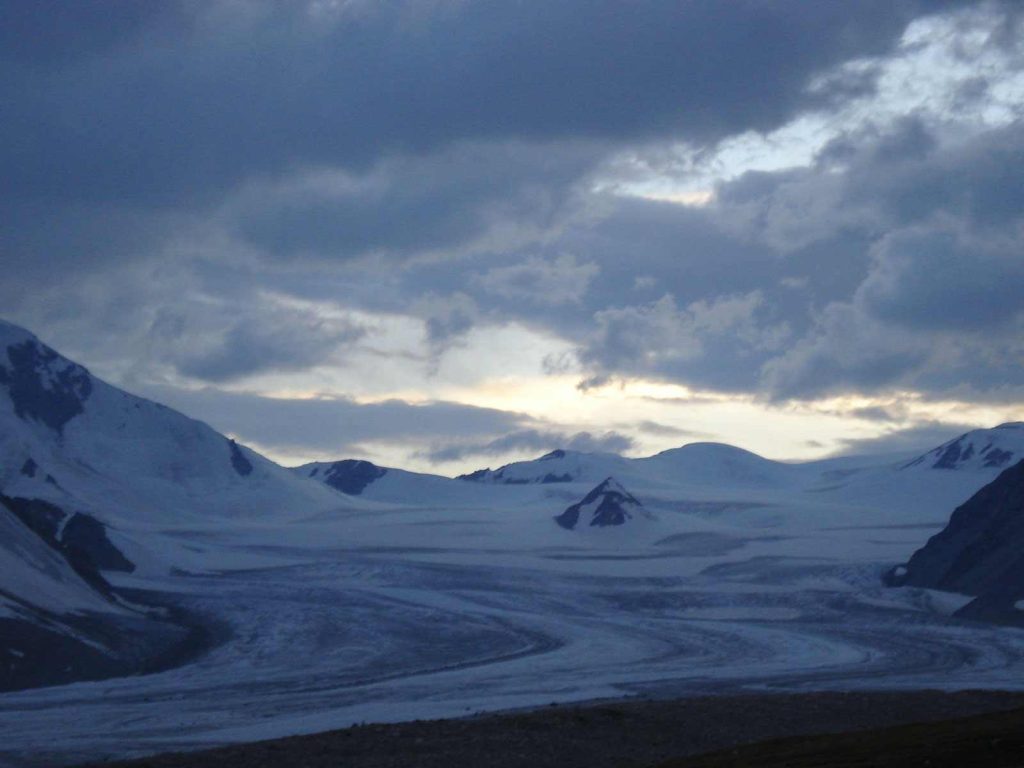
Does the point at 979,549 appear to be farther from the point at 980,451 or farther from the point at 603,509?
the point at 980,451

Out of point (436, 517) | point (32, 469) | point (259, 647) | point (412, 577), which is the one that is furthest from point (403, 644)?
point (436, 517)

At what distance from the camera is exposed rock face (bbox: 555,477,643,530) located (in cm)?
13488

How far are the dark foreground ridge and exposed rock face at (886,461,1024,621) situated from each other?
3541 centimetres

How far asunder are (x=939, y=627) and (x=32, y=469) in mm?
88473

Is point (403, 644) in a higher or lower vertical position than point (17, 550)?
lower

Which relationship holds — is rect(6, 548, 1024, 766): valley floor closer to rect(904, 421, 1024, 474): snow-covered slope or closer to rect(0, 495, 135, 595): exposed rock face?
rect(0, 495, 135, 595): exposed rock face

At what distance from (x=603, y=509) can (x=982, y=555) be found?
200 ft

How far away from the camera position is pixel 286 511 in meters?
152

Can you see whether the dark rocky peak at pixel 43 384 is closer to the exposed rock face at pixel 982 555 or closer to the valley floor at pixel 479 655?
the valley floor at pixel 479 655


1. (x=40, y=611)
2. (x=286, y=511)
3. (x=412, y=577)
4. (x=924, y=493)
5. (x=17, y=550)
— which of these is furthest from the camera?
(x=924, y=493)

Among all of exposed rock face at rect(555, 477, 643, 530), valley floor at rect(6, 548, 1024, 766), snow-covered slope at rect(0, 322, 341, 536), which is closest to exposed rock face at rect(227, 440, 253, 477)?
snow-covered slope at rect(0, 322, 341, 536)

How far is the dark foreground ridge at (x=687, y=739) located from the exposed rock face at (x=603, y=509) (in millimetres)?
102538

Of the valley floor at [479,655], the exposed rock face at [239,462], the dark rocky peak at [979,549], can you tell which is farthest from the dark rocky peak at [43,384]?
the dark rocky peak at [979,549]

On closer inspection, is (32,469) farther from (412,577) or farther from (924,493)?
(924,493)
